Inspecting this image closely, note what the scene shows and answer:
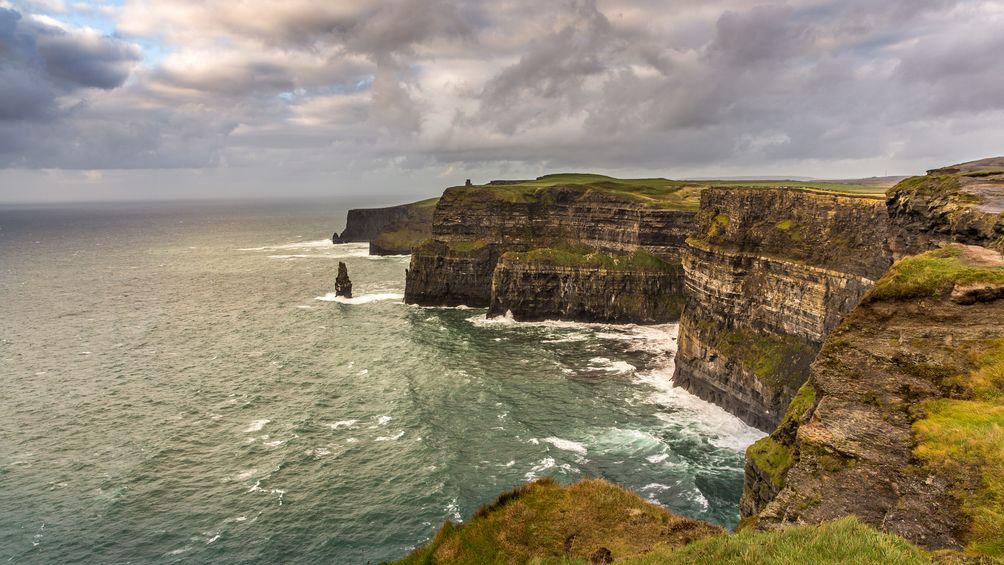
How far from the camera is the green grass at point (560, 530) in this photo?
25.2 meters

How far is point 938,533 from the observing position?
15781 millimetres

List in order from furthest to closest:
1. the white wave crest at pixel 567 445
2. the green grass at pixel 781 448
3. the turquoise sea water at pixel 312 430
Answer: the white wave crest at pixel 567 445, the turquoise sea water at pixel 312 430, the green grass at pixel 781 448

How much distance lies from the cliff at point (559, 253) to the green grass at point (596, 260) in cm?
19

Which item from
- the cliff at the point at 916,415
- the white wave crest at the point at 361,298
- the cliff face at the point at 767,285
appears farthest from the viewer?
the white wave crest at the point at 361,298

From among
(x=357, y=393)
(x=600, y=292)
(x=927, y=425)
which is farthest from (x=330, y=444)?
(x=600, y=292)

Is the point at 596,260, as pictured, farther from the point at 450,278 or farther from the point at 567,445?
the point at 567,445

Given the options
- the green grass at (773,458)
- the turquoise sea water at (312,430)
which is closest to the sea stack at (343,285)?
the turquoise sea water at (312,430)

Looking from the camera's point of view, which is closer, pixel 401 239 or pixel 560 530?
pixel 560 530

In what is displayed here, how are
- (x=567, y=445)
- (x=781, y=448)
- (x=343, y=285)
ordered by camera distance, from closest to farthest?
(x=781, y=448)
(x=567, y=445)
(x=343, y=285)

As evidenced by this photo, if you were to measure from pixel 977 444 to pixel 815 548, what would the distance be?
258 inches

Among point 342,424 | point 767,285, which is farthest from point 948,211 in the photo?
point 342,424

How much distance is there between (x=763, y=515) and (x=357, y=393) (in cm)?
5091

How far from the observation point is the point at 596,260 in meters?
101

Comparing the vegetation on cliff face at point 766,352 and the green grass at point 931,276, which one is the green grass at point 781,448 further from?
the vegetation on cliff face at point 766,352
